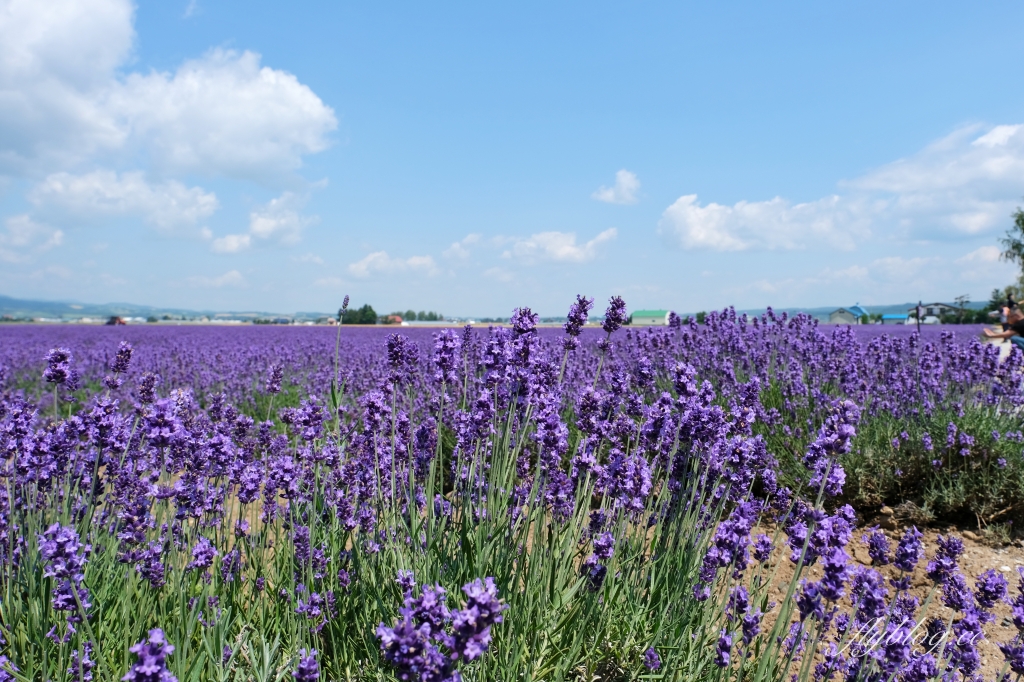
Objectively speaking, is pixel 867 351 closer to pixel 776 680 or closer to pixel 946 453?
pixel 946 453

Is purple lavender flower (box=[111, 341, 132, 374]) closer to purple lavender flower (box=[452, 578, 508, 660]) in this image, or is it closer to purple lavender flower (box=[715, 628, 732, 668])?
purple lavender flower (box=[452, 578, 508, 660])

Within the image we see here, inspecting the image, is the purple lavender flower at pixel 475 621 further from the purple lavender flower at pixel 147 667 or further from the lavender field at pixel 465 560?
the purple lavender flower at pixel 147 667

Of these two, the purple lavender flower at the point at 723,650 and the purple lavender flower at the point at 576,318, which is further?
the purple lavender flower at the point at 576,318

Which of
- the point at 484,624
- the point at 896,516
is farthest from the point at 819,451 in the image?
the point at 896,516

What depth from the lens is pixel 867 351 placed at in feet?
25.0

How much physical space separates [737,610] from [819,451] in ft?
2.03

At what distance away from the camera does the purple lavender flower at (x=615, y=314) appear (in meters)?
2.60

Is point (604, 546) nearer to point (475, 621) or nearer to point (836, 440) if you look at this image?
point (836, 440)

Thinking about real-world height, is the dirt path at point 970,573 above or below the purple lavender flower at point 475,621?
below

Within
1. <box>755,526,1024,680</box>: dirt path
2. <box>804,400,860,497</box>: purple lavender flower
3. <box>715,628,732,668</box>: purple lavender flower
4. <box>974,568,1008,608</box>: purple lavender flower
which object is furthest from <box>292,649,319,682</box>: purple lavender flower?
<box>755,526,1024,680</box>: dirt path

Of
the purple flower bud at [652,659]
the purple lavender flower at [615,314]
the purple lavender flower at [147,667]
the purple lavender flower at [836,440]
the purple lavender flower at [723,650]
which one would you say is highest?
the purple lavender flower at [615,314]

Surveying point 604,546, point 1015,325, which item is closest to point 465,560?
point 604,546

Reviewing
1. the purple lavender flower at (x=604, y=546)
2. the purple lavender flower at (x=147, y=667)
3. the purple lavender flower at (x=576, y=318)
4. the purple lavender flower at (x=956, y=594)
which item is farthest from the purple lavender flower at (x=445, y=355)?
the purple lavender flower at (x=956, y=594)

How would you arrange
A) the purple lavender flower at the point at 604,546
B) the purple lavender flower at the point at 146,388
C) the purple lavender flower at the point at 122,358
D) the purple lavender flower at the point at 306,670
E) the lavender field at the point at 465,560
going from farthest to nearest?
the purple lavender flower at the point at 122,358 → the purple lavender flower at the point at 146,388 → the purple lavender flower at the point at 604,546 → the lavender field at the point at 465,560 → the purple lavender flower at the point at 306,670
